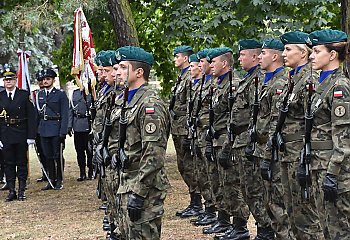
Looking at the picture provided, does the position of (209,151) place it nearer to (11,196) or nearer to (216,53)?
(216,53)

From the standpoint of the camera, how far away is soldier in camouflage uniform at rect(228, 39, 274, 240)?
6980mm

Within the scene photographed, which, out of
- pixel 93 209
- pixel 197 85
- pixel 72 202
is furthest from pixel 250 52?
pixel 72 202

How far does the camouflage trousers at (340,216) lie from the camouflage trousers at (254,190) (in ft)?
5.44

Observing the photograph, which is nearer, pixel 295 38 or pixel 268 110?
→ pixel 295 38

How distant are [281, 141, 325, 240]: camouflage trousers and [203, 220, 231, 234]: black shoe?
2.08m

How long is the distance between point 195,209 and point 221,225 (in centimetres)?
127

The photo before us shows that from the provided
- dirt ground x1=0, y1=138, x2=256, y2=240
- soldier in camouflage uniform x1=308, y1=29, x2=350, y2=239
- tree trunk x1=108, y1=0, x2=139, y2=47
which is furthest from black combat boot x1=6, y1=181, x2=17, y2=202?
soldier in camouflage uniform x1=308, y1=29, x2=350, y2=239

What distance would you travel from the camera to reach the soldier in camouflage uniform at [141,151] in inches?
211

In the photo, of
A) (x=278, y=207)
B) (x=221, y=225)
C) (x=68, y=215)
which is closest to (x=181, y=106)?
(x=221, y=225)

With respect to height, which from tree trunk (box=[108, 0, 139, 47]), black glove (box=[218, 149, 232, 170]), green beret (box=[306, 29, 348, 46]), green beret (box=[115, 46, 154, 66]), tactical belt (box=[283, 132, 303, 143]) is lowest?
black glove (box=[218, 149, 232, 170])

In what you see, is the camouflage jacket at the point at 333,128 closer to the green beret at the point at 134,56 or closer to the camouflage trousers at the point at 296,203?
the camouflage trousers at the point at 296,203

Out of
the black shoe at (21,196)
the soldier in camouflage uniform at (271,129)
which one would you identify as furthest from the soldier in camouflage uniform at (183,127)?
the black shoe at (21,196)

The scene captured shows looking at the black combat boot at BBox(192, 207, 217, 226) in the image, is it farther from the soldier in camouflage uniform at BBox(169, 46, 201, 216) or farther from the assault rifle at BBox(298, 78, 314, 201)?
the assault rifle at BBox(298, 78, 314, 201)

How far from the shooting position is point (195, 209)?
9.23m
